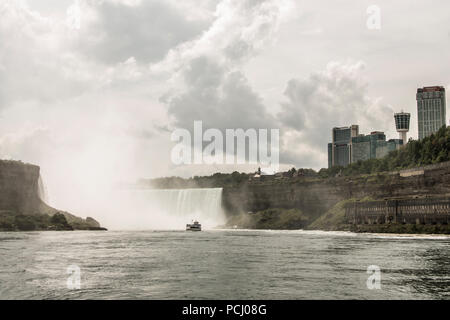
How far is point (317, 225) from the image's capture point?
128 metres

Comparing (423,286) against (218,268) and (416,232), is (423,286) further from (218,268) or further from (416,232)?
(416,232)

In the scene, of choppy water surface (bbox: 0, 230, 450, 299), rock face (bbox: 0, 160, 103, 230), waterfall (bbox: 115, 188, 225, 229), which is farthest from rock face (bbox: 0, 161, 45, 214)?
choppy water surface (bbox: 0, 230, 450, 299)

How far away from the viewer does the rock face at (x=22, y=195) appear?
4865 inches

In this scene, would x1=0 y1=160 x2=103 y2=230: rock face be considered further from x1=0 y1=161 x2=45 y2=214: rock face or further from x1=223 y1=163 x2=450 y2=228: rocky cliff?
x1=223 y1=163 x2=450 y2=228: rocky cliff

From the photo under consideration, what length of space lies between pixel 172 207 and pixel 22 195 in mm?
46311

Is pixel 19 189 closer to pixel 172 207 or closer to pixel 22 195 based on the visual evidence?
pixel 22 195

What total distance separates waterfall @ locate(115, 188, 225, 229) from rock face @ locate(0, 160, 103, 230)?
28037mm

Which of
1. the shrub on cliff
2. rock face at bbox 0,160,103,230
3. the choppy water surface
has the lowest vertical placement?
the choppy water surface

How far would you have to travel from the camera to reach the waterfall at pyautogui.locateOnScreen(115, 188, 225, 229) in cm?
15562

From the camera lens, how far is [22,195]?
12838 cm

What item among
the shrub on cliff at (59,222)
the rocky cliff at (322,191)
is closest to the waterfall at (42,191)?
the shrub on cliff at (59,222)
